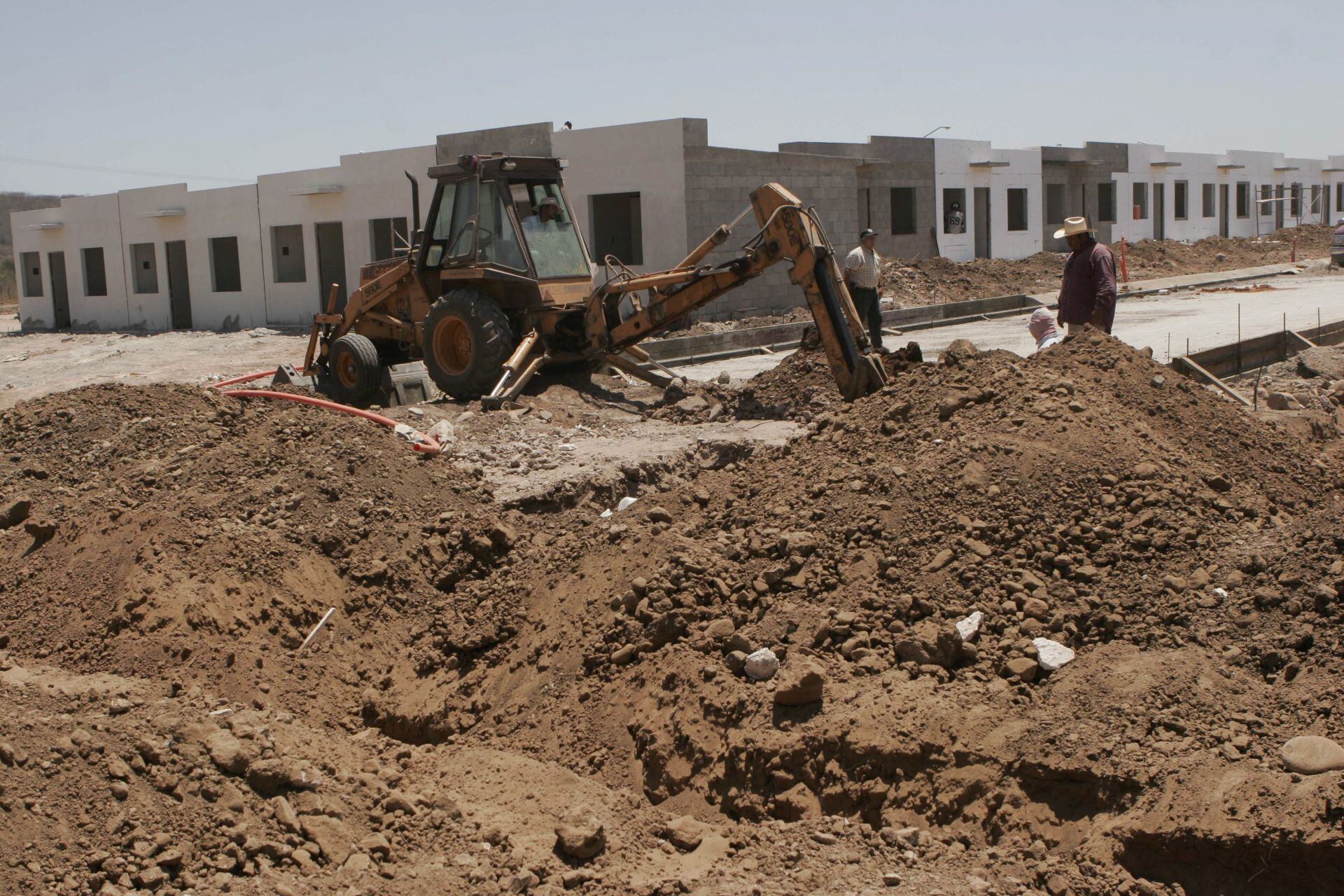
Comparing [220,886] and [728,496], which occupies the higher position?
[728,496]

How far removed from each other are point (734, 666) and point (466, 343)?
7788 millimetres

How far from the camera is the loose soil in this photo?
429cm

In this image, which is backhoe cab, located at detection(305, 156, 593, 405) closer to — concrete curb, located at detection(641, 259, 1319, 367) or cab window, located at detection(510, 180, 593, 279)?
cab window, located at detection(510, 180, 593, 279)

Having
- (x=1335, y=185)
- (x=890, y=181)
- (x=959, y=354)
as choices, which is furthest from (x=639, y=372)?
(x=1335, y=185)

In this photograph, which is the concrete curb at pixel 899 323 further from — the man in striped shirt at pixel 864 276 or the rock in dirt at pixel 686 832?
the rock in dirt at pixel 686 832

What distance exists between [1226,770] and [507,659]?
3260 millimetres

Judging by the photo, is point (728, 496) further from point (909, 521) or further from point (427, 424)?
point (427, 424)

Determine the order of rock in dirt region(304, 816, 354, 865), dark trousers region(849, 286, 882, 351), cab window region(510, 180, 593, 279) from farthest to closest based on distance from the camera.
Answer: dark trousers region(849, 286, 882, 351) → cab window region(510, 180, 593, 279) → rock in dirt region(304, 816, 354, 865)

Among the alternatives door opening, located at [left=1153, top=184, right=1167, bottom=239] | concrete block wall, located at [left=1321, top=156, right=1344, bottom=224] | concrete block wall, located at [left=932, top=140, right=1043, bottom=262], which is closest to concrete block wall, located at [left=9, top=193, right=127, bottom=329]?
concrete block wall, located at [left=932, top=140, right=1043, bottom=262]

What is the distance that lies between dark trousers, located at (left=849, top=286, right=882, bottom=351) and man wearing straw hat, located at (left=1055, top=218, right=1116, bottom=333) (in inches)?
150

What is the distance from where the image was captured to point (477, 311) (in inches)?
481

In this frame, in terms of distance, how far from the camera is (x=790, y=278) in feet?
35.8

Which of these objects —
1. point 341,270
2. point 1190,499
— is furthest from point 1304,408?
point 341,270

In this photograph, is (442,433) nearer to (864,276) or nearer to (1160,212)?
(864,276)
